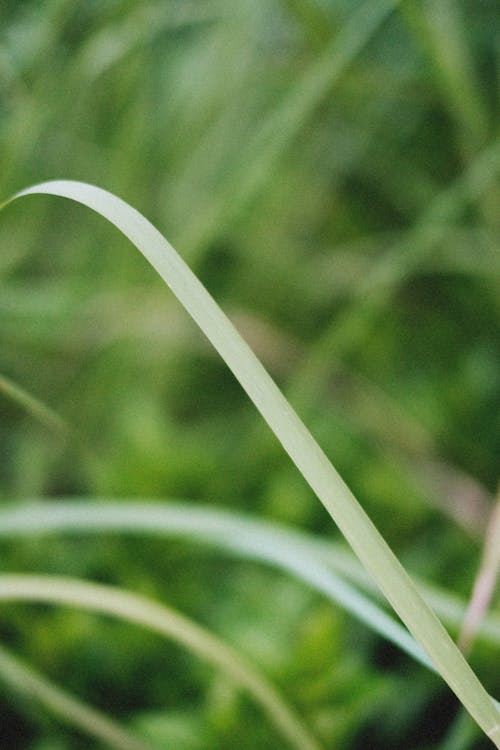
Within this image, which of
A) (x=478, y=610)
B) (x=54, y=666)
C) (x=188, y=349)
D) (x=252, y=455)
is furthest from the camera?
(x=188, y=349)

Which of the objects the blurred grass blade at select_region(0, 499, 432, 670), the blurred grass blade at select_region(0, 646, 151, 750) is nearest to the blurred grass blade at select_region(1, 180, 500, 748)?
the blurred grass blade at select_region(0, 499, 432, 670)

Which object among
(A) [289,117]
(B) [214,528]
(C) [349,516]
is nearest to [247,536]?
(B) [214,528]

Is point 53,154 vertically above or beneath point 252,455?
above

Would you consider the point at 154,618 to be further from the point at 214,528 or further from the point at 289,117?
the point at 289,117

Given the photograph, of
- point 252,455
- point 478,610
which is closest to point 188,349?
point 252,455

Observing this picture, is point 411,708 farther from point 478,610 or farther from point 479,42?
point 479,42

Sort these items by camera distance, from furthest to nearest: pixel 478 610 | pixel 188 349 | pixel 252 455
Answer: pixel 188 349
pixel 252 455
pixel 478 610

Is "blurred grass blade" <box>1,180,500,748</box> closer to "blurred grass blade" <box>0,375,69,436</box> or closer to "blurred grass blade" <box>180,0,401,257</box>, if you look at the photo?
"blurred grass blade" <box>0,375,69,436</box>
